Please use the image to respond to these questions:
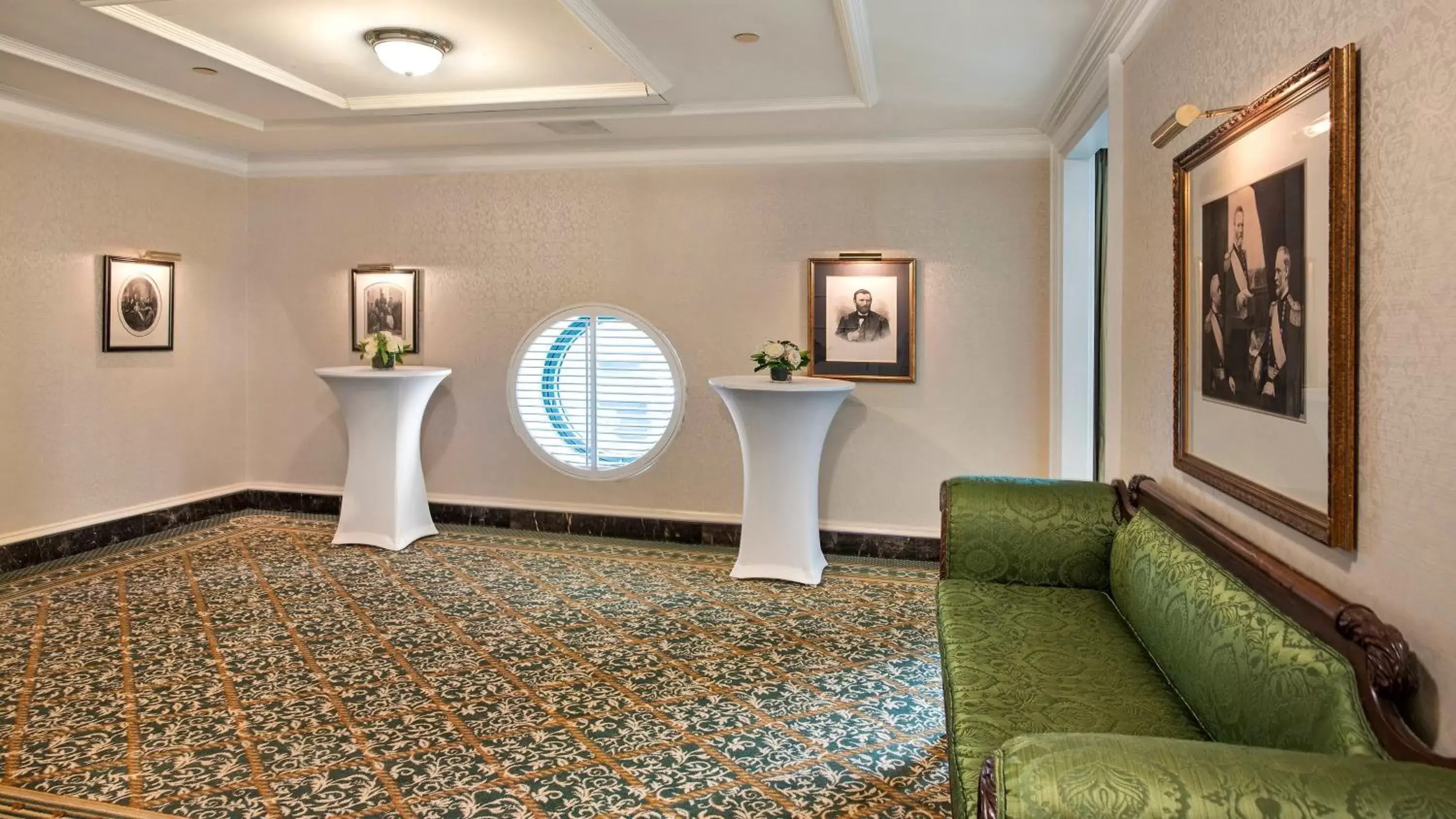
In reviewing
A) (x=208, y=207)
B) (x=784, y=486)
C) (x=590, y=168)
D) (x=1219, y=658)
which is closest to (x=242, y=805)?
(x=1219, y=658)

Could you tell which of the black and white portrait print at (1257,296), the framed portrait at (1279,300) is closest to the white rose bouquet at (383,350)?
the framed portrait at (1279,300)

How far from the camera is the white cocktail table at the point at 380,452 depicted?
5.64 m

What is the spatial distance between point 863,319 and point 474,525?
3.17 m

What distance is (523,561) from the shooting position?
216 inches

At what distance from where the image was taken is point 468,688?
3.50m

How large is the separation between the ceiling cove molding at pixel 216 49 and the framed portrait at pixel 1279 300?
4228 mm

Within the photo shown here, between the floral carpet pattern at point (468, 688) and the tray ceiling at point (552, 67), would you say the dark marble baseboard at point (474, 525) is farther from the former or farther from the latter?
the tray ceiling at point (552, 67)

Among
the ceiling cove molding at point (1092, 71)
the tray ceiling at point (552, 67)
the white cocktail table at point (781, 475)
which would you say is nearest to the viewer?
the ceiling cove molding at point (1092, 71)

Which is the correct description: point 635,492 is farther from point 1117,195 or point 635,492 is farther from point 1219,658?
point 1219,658

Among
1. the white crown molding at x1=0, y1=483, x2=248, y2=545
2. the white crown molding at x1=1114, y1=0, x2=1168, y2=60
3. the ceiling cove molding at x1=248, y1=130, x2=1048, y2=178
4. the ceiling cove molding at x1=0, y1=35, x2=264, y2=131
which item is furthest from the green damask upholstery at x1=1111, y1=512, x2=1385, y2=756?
the white crown molding at x1=0, y1=483, x2=248, y2=545

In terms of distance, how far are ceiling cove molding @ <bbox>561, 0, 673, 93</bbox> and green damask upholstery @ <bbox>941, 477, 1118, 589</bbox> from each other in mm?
2447

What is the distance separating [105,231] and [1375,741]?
268 inches

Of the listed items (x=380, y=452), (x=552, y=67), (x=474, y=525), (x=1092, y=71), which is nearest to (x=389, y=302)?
(x=380, y=452)

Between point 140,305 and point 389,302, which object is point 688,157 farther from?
point 140,305
